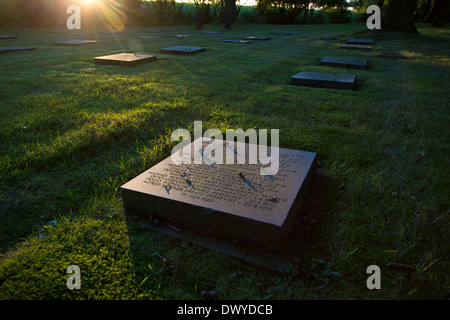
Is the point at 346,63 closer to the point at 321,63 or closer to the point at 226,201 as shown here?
the point at 321,63

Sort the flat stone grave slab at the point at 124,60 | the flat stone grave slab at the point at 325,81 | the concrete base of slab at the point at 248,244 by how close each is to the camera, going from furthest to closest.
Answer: the flat stone grave slab at the point at 124,60 < the flat stone grave slab at the point at 325,81 < the concrete base of slab at the point at 248,244

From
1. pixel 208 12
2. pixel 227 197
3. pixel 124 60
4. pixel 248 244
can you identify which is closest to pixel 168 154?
pixel 227 197

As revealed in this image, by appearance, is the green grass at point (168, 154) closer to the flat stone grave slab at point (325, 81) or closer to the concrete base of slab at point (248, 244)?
the concrete base of slab at point (248, 244)

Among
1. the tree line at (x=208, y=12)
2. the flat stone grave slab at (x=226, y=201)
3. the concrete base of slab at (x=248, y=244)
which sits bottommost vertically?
the concrete base of slab at (x=248, y=244)

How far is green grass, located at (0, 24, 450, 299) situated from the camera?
1802 millimetres

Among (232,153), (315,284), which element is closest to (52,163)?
(232,153)

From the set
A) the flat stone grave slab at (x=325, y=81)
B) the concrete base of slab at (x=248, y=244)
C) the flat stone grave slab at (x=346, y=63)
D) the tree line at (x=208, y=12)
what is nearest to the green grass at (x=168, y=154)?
the concrete base of slab at (x=248, y=244)

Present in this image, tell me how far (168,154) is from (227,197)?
4.36 feet

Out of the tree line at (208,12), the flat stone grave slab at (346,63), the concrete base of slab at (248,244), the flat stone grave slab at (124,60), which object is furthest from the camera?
the tree line at (208,12)

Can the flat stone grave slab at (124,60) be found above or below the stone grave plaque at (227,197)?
above

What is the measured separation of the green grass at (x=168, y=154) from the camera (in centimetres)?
180

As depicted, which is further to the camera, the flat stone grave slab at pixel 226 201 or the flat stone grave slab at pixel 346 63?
the flat stone grave slab at pixel 346 63

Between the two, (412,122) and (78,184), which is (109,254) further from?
(412,122)

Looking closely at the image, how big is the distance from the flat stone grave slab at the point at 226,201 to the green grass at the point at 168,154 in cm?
15
